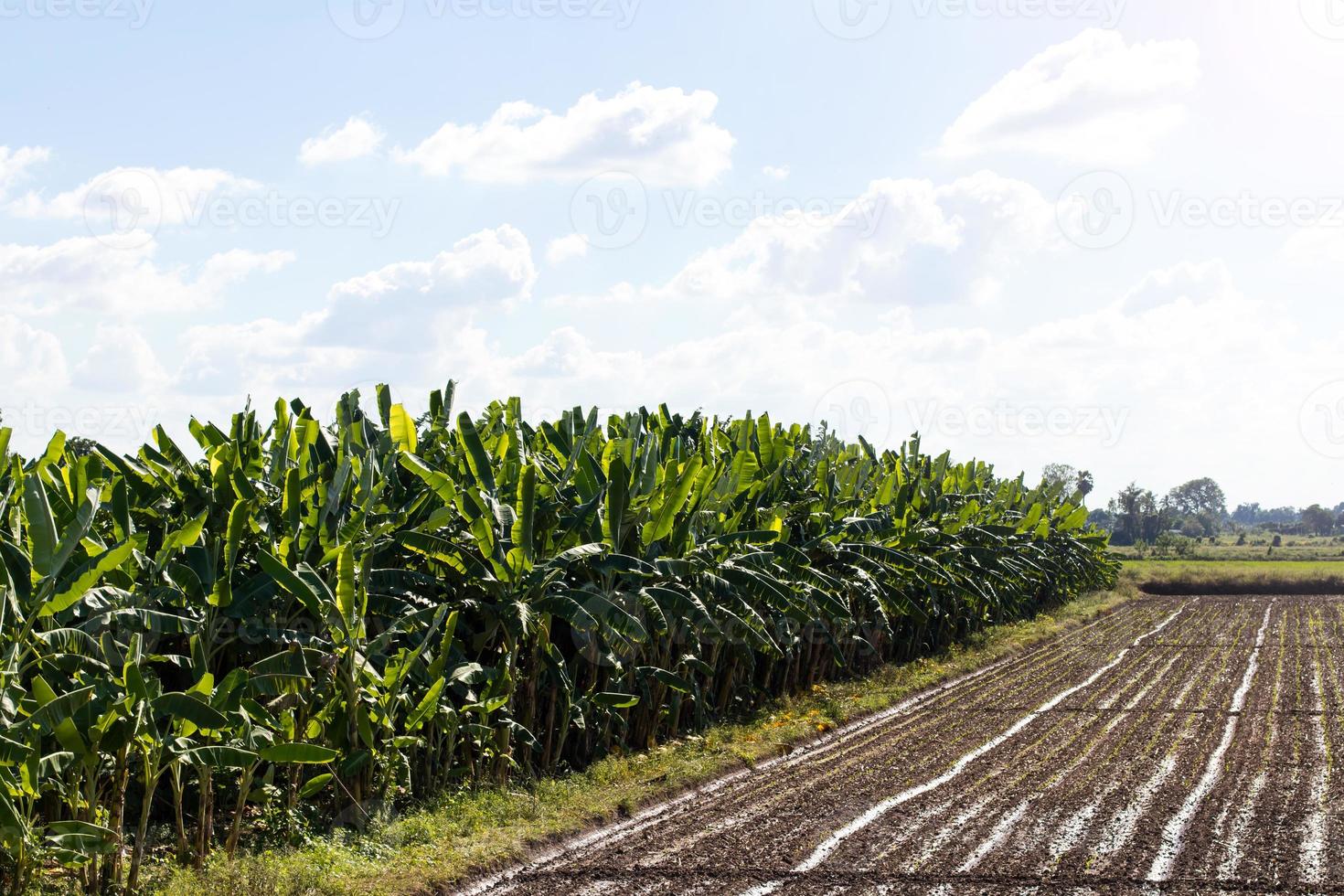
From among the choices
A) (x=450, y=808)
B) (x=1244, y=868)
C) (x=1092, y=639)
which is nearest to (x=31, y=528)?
(x=450, y=808)

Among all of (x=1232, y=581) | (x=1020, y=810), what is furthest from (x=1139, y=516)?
(x=1020, y=810)

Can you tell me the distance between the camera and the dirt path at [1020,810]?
7.37 meters

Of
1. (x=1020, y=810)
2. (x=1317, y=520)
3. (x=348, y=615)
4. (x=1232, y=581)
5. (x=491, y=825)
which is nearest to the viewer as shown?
(x=348, y=615)

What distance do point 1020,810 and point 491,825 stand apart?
400 centimetres

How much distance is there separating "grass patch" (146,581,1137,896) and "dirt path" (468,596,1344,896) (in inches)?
9.2

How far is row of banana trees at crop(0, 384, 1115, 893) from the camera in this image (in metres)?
6.23

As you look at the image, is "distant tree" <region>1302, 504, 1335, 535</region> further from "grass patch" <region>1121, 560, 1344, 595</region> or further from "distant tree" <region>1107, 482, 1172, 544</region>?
"grass patch" <region>1121, 560, 1344, 595</region>

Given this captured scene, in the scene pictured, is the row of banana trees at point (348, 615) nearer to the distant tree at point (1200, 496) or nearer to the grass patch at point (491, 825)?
the grass patch at point (491, 825)

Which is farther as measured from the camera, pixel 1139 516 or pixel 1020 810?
pixel 1139 516

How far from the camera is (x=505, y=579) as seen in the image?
9.09m

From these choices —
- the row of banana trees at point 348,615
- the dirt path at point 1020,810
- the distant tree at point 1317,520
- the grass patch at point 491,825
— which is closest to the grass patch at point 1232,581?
the dirt path at point 1020,810

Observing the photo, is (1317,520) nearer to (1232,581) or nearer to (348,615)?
(1232,581)

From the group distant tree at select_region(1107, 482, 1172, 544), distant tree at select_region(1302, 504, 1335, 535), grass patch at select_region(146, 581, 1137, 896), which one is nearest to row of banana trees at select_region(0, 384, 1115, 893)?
grass patch at select_region(146, 581, 1137, 896)

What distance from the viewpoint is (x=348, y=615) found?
7.48 m
